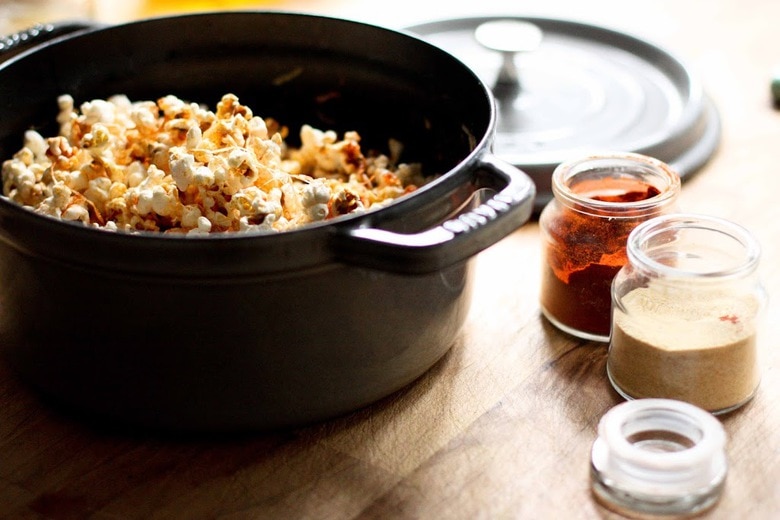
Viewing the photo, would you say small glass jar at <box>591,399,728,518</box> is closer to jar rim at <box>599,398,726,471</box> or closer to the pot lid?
jar rim at <box>599,398,726,471</box>

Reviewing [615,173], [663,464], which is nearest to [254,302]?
[663,464]

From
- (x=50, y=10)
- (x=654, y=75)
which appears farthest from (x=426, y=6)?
(x=50, y=10)

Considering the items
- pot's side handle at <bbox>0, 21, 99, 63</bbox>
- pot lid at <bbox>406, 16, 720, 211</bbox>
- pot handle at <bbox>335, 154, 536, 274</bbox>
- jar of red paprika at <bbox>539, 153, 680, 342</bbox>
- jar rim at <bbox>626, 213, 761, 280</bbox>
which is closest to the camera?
pot handle at <bbox>335, 154, 536, 274</bbox>

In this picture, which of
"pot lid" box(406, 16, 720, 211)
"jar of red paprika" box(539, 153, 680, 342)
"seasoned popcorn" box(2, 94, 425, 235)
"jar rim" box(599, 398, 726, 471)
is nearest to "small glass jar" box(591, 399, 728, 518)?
"jar rim" box(599, 398, 726, 471)

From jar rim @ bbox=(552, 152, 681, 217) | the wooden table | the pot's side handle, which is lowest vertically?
the wooden table

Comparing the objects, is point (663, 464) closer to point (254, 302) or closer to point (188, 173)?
point (254, 302)

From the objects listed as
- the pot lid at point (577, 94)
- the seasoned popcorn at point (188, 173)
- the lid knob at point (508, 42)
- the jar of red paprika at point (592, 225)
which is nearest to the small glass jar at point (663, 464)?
the jar of red paprika at point (592, 225)

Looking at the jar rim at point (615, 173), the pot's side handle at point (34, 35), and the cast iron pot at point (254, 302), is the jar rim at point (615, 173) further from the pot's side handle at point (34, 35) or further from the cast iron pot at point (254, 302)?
the pot's side handle at point (34, 35)
